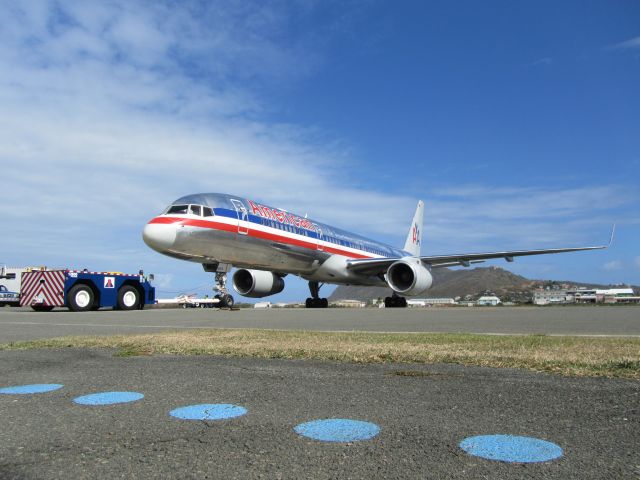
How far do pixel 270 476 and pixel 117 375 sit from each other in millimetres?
2755

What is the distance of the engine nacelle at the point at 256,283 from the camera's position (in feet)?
73.6

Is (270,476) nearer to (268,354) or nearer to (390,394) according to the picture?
(390,394)

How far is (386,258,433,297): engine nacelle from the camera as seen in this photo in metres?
22.4

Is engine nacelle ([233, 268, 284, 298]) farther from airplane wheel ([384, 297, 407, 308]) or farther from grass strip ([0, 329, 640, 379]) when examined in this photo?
grass strip ([0, 329, 640, 379])

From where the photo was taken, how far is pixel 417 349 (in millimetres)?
5746

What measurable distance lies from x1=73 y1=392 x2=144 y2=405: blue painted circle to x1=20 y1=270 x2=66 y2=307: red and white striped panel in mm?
18016

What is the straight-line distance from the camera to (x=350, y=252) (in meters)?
26.1

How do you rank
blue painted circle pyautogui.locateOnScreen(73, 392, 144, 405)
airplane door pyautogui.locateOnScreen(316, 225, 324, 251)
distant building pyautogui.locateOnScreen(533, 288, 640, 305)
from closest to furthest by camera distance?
blue painted circle pyautogui.locateOnScreen(73, 392, 144, 405)
airplane door pyautogui.locateOnScreen(316, 225, 324, 251)
distant building pyautogui.locateOnScreen(533, 288, 640, 305)

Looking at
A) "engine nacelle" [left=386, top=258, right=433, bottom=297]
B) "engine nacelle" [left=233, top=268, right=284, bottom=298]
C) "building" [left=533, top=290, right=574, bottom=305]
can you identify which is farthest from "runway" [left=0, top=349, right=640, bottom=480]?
"building" [left=533, top=290, right=574, bottom=305]

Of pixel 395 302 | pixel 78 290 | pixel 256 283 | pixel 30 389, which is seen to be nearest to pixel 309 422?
pixel 30 389

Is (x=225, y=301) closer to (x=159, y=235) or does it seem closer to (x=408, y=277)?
(x=159, y=235)

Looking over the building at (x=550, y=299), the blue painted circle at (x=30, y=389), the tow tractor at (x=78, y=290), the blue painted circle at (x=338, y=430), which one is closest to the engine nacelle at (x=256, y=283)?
the tow tractor at (x=78, y=290)

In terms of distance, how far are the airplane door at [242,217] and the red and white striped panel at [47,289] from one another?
276 inches

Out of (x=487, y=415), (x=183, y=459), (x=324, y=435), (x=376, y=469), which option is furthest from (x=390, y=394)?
(x=183, y=459)
